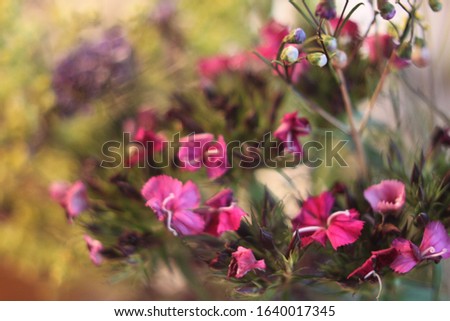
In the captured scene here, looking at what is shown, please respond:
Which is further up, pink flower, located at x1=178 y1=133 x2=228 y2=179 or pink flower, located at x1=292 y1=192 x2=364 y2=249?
pink flower, located at x1=178 y1=133 x2=228 y2=179

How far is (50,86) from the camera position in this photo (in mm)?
760

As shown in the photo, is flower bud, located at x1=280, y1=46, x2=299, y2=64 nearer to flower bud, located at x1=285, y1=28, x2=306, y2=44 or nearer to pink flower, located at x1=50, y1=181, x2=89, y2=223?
flower bud, located at x1=285, y1=28, x2=306, y2=44

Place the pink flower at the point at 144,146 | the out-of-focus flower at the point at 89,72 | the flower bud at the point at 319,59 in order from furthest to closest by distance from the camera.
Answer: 1. the out-of-focus flower at the point at 89,72
2. the pink flower at the point at 144,146
3. the flower bud at the point at 319,59

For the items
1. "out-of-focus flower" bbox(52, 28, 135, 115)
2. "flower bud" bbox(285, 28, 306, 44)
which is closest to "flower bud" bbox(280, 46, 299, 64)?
"flower bud" bbox(285, 28, 306, 44)

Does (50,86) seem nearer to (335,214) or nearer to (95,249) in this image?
(95,249)

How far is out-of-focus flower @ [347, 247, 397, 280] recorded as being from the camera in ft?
1.45

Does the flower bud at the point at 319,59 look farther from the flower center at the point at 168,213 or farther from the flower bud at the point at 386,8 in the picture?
Result: the flower center at the point at 168,213

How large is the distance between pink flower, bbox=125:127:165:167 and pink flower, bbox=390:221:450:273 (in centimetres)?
24

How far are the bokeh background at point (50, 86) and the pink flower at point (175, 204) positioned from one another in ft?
0.82

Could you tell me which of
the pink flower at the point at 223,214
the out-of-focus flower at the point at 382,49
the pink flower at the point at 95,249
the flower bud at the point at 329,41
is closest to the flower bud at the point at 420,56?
the out-of-focus flower at the point at 382,49

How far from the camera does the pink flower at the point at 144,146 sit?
0.56 meters

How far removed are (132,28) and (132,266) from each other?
380 millimetres

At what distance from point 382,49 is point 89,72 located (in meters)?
0.38
